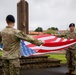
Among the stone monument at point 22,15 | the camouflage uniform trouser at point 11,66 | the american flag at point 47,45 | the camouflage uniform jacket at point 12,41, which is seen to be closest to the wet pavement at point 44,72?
the american flag at point 47,45

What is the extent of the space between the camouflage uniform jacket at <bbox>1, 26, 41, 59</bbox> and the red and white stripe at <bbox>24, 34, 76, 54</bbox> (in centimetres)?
309

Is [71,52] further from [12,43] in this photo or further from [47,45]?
[12,43]

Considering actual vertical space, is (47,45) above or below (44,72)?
above

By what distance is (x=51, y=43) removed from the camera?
415 inches

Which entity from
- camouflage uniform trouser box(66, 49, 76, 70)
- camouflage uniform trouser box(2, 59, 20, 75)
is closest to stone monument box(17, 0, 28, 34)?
camouflage uniform trouser box(66, 49, 76, 70)

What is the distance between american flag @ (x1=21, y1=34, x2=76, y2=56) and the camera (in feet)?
30.6

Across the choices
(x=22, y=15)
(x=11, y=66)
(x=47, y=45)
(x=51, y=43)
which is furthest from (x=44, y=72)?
(x=11, y=66)

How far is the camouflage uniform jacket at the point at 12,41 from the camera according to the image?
652cm

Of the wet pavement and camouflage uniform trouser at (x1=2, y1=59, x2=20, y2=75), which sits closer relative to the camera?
camouflage uniform trouser at (x1=2, y1=59, x2=20, y2=75)

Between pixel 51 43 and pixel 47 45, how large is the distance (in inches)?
10.5

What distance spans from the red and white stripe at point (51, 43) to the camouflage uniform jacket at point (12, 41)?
3.09 meters

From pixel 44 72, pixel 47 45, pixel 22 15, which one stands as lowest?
pixel 44 72

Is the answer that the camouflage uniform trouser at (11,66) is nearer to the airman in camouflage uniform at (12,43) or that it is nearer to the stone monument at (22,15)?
the airman in camouflage uniform at (12,43)

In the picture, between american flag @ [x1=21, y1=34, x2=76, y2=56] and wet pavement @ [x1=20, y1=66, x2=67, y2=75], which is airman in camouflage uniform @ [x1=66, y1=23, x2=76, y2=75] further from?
wet pavement @ [x1=20, y1=66, x2=67, y2=75]
